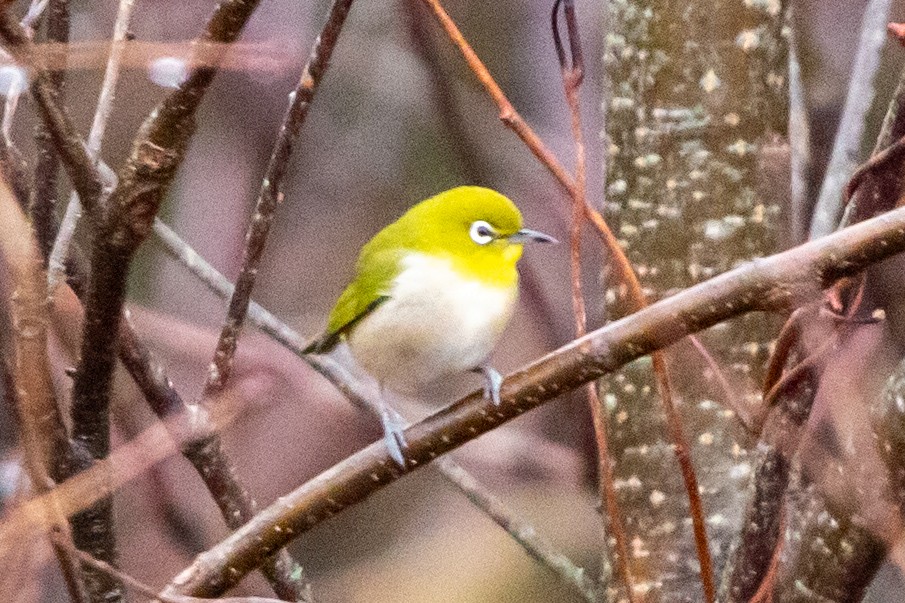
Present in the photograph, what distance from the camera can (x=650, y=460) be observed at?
844 mm

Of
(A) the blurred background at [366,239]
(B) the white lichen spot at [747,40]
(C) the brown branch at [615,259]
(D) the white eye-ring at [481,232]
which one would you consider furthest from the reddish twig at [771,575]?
(A) the blurred background at [366,239]

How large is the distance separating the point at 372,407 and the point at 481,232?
7.9 inches

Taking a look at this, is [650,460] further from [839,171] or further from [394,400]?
[394,400]

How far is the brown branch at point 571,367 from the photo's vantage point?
0.46 meters

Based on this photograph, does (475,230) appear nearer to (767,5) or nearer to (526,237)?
(526,237)

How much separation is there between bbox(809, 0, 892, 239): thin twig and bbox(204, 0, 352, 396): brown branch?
44cm

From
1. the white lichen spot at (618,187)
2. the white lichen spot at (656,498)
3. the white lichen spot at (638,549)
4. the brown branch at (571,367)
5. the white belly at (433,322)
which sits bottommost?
the white lichen spot at (638,549)

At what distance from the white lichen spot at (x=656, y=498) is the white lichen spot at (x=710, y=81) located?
320 mm

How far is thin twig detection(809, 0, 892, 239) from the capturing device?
0.84m

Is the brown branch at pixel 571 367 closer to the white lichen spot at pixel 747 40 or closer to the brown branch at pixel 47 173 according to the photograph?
the brown branch at pixel 47 173

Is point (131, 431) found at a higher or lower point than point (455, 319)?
lower

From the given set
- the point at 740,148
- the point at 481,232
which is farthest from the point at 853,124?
the point at 481,232

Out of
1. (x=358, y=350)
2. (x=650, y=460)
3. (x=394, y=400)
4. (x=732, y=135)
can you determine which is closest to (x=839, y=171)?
(x=732, y=135)

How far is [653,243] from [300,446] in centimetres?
67
